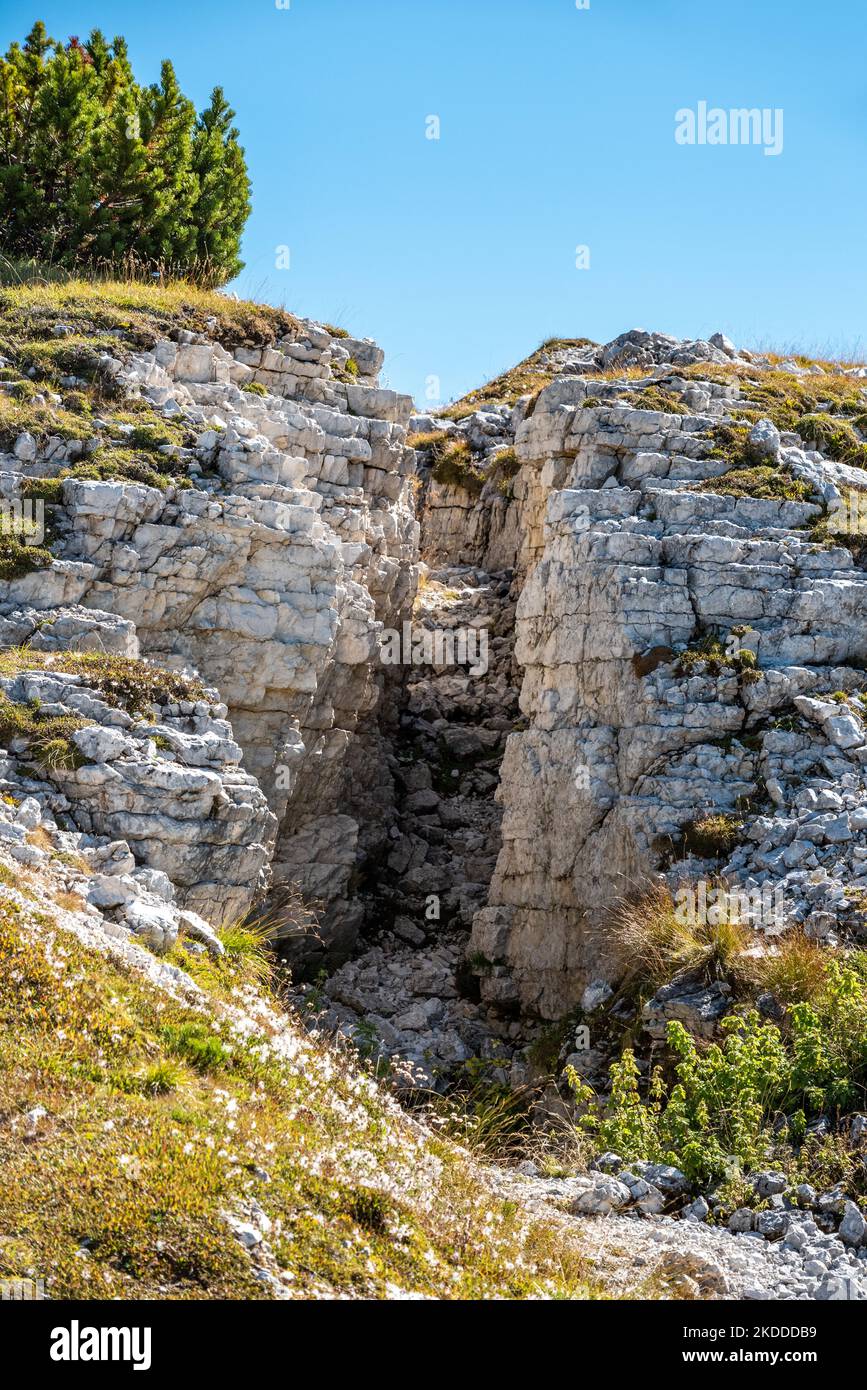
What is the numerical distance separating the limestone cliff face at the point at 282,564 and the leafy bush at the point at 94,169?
448 centimetres

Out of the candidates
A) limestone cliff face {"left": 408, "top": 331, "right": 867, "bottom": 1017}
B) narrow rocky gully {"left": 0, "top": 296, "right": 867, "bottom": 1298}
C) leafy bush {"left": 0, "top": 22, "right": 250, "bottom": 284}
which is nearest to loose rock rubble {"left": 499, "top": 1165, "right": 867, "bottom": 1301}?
narrow rocky gully {"left": 0, "top": 296, "right": 867, "bottom": 1298}

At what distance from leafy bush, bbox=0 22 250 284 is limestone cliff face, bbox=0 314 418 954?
176 inches

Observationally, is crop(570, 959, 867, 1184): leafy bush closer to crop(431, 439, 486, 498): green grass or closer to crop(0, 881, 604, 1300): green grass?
crop(0, 881, 604, 1300): green grass

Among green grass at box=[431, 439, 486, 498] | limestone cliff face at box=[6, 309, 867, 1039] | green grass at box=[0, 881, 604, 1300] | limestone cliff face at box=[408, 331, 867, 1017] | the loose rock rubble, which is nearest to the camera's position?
green grass at box=[0, 881, 604, 1300]

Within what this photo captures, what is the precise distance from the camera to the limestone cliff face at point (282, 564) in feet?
64.2

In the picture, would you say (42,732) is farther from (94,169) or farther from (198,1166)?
(94,169)

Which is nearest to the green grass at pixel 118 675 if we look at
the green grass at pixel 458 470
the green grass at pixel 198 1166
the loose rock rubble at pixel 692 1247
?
the green grass at pixel 198 1166

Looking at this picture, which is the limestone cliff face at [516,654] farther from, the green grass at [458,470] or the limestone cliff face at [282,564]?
the green grass at [458,470]

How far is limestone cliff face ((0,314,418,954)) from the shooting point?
A: 19.6 metres

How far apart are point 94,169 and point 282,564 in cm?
1172

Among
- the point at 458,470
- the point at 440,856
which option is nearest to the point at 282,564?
the point at 440,856
